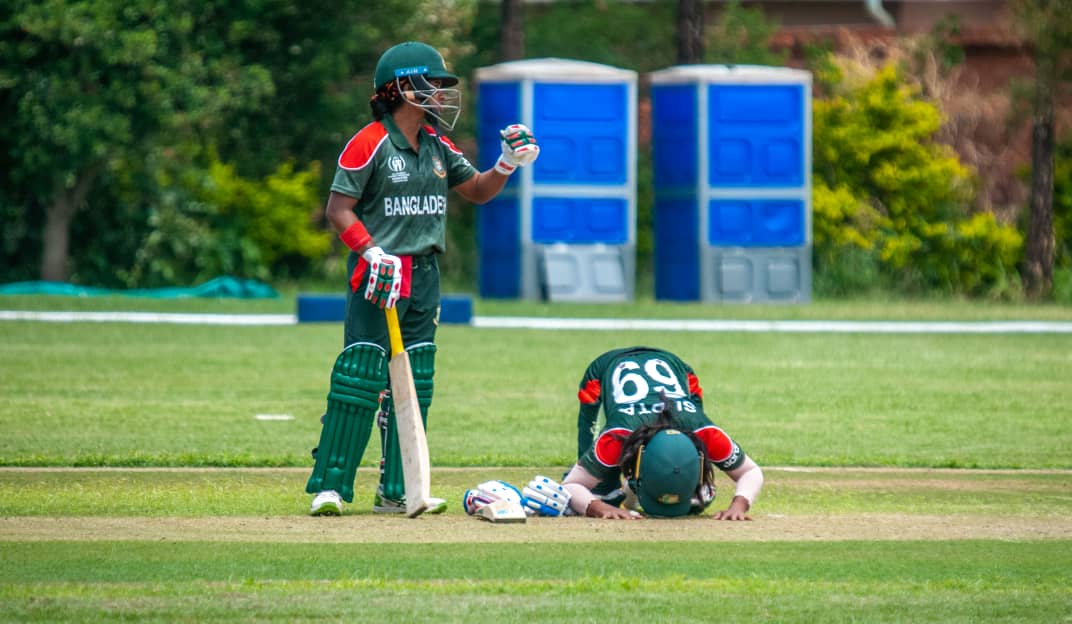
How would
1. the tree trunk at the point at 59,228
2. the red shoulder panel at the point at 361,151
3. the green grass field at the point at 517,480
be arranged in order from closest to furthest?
the green grass field at the point at 517,480, the red shoulder panel at the point at 361,151, the tree trunk at the point at 59,228

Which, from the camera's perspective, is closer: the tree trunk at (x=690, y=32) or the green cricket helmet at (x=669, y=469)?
the green cricket helmet at (x=669, y=469)

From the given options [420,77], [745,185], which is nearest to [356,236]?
[420,77]

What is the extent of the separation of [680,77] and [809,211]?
276 cm

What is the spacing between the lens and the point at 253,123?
1266 inches

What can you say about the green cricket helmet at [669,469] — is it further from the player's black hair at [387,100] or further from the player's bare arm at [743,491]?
the player's black hair at [387,100]

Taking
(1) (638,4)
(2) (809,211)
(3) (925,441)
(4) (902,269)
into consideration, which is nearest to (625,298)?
(2) (809,211)

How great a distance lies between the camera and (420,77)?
26.8 feet

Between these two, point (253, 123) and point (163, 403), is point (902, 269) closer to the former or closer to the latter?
point (253, 123)

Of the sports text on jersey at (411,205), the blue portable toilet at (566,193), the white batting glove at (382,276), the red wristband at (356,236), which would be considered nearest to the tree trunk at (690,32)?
the blue portable toilet at (566,193)

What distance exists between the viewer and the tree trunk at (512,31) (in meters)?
31.7

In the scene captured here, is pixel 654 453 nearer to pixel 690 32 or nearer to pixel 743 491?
pixel 743 491

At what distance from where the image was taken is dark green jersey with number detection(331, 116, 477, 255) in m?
8.05

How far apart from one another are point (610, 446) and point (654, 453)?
0.31m

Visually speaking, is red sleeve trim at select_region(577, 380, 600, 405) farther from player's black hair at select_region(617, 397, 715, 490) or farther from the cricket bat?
the cricket bat
